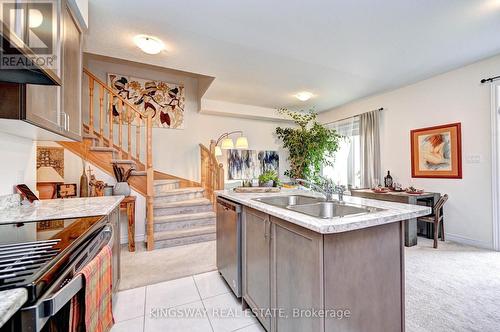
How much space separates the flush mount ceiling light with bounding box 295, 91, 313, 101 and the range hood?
387cm

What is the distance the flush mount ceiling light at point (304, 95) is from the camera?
4285 mm

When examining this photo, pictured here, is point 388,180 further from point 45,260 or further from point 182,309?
point 45,260

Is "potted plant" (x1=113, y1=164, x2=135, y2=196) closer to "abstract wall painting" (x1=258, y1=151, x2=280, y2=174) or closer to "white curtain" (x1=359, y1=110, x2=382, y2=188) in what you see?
"abstract wall painting" (x1=258, y1=151, x2=280, y2=174)

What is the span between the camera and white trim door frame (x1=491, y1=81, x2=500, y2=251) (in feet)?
9.64

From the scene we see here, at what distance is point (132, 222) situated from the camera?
3164 mm

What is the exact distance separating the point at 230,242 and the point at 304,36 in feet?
7.71

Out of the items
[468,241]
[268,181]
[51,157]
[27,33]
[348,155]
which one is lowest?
[468,241]

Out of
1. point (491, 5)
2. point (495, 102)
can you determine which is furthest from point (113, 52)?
point (495, 102)

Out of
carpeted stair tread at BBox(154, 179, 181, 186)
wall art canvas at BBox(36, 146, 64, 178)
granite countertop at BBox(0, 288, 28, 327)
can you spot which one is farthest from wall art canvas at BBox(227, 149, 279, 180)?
granite countertop at BBox(0, 288, 28, 327)

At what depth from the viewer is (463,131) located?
10.7 ft

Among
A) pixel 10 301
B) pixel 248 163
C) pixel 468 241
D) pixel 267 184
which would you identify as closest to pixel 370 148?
pixel 468 241

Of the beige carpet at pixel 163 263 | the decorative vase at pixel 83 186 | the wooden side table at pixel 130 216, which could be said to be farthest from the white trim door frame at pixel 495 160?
the decorative vase at pixel 83 186

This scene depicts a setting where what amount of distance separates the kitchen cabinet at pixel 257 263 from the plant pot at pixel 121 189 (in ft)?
7.18

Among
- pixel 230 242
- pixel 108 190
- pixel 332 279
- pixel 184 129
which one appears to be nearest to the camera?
pixel 332 279
